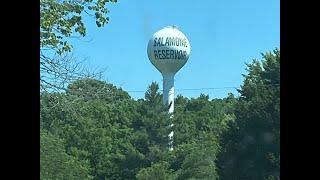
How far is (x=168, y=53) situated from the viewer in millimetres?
14664

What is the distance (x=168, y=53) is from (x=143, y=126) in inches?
197

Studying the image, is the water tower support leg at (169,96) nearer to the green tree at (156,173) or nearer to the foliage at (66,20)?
the green tree at (156,173)

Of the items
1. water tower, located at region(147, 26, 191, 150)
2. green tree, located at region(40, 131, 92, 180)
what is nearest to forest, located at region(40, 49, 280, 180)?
water tower, located at region(147, 26, 191, 150)

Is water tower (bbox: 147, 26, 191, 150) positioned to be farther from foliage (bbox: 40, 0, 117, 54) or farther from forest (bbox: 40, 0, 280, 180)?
foliage (bbox: 40, 0, 117, 54)

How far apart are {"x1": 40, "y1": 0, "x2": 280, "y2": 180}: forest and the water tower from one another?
1276mm

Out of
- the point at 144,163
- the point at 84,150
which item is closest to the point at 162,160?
the point at 144,163

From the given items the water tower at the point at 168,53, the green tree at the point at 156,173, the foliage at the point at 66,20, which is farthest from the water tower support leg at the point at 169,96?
the foliage at the point at 66,20

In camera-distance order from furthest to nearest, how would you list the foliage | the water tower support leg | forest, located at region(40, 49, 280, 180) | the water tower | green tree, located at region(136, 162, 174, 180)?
the water tower, the water tower support leg, green tree, located at region(136, 162, 174, 180), forest, located at region(40, 49, 280, 180), the foliage

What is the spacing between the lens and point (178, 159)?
9.66 meters

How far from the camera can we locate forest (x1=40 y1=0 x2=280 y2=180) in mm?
3098
